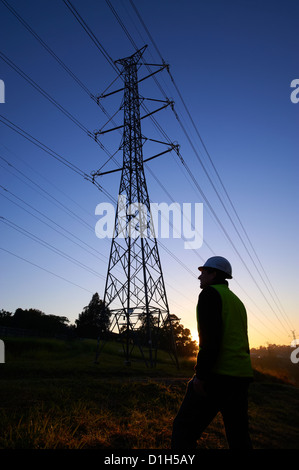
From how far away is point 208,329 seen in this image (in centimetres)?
271

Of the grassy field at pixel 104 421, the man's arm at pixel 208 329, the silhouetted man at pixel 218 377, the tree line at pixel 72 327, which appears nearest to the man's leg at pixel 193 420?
the silhouetted man at pixel 218 377

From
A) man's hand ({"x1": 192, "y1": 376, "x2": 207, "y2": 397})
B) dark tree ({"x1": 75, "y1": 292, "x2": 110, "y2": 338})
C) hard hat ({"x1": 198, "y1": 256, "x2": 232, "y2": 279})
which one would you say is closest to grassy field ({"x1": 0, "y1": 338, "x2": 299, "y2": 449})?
man's hand ({"x1": 192, "y1": 376, "x2": 207, "y2": 397})

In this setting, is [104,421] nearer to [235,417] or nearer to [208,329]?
[235,417]

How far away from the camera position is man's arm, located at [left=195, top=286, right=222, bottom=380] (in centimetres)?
264

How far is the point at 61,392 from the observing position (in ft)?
20.9

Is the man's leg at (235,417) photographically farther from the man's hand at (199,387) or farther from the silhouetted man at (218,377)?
the man's hand at (199,387)

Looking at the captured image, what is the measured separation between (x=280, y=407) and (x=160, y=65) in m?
20.6

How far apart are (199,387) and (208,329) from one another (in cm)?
52

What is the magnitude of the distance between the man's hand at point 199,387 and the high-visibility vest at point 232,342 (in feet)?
0.56

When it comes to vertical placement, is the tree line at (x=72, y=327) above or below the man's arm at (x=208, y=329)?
below

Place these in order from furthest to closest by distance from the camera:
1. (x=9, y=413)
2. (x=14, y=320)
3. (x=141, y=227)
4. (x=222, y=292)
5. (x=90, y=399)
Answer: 1. (x=14, y=320)
2. (x=141, y=227)
3. (x=90, y=399)
4. (x=9, y=413)
5. (x=222, y=292)

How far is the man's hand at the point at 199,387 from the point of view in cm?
262
